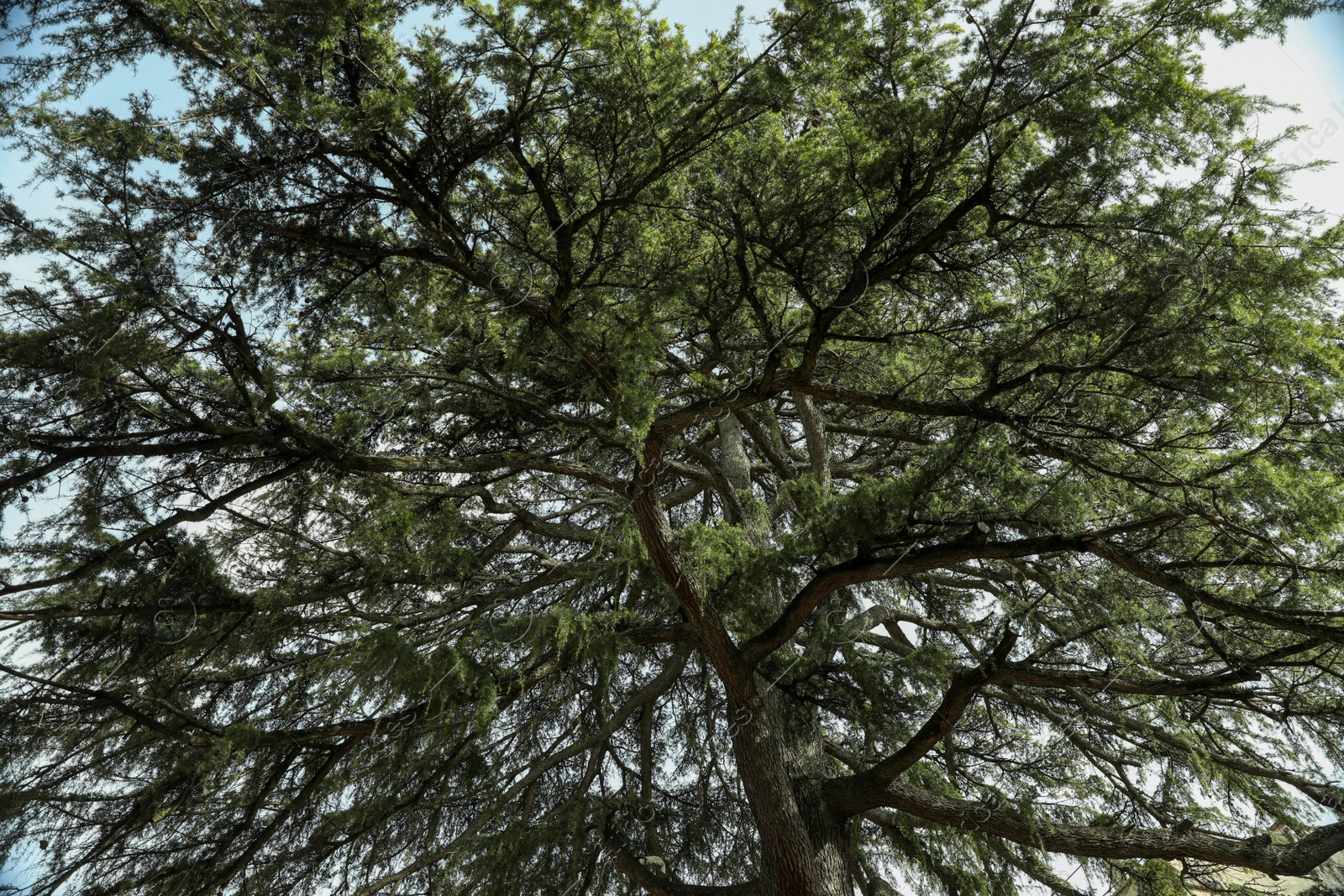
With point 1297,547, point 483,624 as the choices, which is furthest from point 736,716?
point 1297,547

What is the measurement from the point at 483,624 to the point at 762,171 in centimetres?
316

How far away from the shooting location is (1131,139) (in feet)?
13.7

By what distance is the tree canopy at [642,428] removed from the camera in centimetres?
367

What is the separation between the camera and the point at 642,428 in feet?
13.5

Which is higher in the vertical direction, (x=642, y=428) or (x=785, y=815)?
(x=642, y=428)

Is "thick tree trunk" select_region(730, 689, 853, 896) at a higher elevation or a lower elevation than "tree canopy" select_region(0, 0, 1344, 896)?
lower

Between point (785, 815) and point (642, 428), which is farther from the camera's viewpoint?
point (785, 815)

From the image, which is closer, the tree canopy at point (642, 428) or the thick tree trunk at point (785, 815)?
the tree canopy at point (642, 428)

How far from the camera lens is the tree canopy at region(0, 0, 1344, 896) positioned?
3666 millimetres

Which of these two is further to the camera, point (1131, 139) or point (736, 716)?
point (736, 716)

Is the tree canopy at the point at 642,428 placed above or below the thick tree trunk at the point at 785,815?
above

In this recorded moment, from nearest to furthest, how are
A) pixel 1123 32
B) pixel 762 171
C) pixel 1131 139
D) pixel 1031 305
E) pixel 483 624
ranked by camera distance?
pixel 1123 32 → pixel 1131 139 → pixel 762 171 → pixel 483 624 → pixel 1031 305

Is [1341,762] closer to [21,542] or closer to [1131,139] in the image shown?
[1131,139]

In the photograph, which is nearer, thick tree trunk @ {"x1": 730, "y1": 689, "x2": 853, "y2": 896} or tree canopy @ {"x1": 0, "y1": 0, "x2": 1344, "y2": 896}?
tree canopy @ {"x1": 0, "y1": 0, "x2": 1344, "y2": 896}
